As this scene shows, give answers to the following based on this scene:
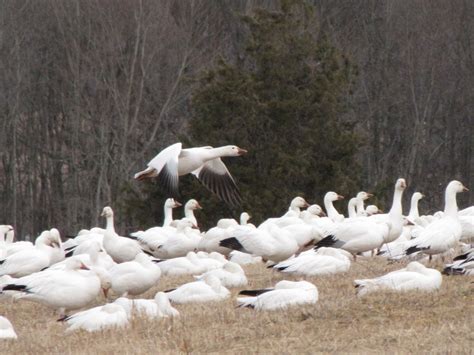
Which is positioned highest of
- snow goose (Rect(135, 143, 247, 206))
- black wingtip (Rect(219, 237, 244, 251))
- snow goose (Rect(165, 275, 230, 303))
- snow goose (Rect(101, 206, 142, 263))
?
snow goose (Rect(135, 143, 247, 206))

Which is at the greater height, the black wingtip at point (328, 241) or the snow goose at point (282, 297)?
the snow goose at point (282, 297)

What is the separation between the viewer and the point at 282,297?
1019 cm

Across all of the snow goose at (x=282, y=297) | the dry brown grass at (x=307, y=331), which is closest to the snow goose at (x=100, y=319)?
the dry brown grass at (x=307, y=331)

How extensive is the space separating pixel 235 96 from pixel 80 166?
29.2ft

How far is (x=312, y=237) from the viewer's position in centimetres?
1517

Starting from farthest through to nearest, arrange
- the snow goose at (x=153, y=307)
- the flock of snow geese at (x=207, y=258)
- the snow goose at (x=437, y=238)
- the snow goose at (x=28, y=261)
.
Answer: the snow goose at (x=28, y=261) < the snow goose at (x=437, y=238) < the flock of snow geese at (x=207, y=258) < the snow goose at (x=153, y=307)

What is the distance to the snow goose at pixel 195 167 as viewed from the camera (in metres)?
14.0

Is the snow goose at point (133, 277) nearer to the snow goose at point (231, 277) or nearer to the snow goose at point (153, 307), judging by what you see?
the snow goose at point (231, 277)

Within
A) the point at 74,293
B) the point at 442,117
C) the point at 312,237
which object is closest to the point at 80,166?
the point at 442,117

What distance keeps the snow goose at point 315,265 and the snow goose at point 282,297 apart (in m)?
2.25

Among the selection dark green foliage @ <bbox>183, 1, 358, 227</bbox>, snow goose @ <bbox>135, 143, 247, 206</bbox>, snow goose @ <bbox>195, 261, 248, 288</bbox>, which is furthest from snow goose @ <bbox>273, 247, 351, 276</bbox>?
dark green foliage @ <bbox>183, 1, 358, 227</bbox>

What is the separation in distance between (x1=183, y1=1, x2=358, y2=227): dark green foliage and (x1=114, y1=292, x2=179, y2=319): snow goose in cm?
1634

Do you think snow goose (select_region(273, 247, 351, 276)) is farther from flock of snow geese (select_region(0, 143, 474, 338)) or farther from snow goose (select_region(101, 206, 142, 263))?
snow goose (select_region(101, 206, 142, 263))

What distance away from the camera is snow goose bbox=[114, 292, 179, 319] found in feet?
34.1
